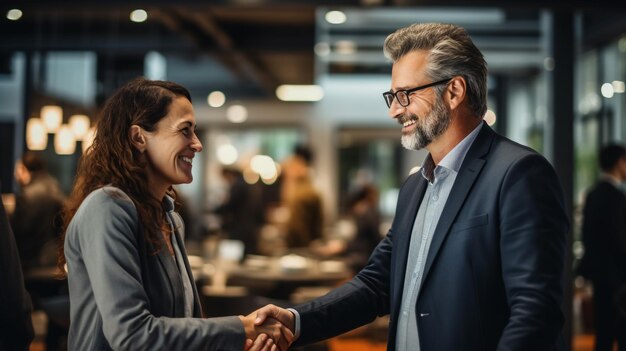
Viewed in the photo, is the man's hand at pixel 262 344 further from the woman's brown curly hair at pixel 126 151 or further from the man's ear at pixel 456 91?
the man's ear at pixel 456 91

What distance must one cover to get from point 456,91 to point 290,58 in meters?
9.83

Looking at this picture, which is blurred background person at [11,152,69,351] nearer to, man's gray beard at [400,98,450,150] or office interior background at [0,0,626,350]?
office interior background at [0,0,626,350]

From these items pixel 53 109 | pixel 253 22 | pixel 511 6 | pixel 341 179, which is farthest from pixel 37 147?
pixel 341 179

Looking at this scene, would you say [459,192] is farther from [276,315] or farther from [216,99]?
[216,99]

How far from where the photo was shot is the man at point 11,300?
7.80 ft

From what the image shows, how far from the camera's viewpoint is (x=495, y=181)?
2154mm

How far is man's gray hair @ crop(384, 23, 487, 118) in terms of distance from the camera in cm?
235

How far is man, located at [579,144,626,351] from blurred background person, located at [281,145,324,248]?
3.09 m

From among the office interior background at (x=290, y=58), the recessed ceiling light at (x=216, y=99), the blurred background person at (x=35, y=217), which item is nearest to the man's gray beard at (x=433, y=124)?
the office interior background at (x=290, y=58)

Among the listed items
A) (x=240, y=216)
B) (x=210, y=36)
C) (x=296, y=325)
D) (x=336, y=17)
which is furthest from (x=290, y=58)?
(x=296, y=325)

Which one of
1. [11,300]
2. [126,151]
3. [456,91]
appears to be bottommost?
[11,300]

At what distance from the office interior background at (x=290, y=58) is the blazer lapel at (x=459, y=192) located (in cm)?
368

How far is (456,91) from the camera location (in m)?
2.35

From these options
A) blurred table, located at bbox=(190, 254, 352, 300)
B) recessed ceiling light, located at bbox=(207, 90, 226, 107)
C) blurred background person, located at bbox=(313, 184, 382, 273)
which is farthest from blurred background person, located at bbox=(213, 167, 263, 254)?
recessed ceiling light, located at bbox=(207, 90, 226, 107)
